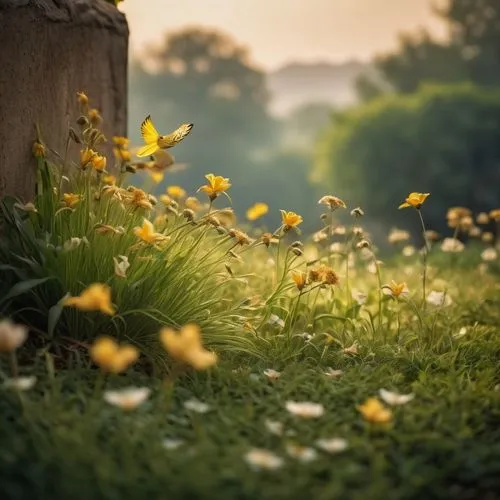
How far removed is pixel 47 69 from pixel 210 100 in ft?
128

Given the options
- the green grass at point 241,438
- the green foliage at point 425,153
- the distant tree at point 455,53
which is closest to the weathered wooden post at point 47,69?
the green grass at point 241,438

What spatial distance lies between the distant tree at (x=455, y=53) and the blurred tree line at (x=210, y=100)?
8157mm

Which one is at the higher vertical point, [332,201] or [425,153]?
[332,201]

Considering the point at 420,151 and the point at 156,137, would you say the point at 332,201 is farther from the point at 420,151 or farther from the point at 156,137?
the point at 420,151

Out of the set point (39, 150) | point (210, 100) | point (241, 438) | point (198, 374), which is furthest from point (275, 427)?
point (210, 100)

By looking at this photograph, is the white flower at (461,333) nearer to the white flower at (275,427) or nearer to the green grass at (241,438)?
the green grass at (241,438)

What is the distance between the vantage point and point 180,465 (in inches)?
70.2

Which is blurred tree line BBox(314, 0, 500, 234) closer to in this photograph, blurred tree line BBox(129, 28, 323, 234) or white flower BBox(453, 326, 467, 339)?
white flower BBox(453, 326, 467, 339)

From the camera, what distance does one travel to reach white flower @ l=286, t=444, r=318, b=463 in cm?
180

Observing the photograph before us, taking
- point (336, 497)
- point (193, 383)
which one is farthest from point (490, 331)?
point (336, 497)

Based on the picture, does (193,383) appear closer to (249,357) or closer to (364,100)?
(249,357)

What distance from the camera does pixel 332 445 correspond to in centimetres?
188

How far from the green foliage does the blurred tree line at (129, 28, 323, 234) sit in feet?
56.9

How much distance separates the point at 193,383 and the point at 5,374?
0.64m
